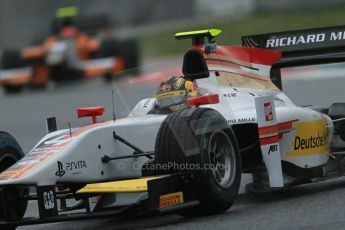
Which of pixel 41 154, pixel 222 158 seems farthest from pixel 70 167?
pixel 222 158

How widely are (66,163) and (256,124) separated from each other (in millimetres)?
1622

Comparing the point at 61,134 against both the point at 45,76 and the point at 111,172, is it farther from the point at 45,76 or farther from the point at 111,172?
the point at 45,76

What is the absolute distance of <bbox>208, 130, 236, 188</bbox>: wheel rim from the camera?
22.2 feet

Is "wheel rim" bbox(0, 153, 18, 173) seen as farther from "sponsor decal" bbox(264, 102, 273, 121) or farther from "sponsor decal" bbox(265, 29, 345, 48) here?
"sponsor decal" bbox(265, 29, 345, 48)

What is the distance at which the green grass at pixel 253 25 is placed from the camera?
17625mm

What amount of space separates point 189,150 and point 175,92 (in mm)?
1197

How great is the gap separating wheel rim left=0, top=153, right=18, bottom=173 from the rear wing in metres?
2.62

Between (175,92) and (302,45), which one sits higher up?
(302,45)

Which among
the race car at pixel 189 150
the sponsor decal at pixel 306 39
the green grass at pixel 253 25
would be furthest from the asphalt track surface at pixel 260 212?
the green grass at pixel 253 25

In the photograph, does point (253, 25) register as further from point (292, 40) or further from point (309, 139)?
point (309, 139)

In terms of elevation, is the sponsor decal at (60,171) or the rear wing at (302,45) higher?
the rear wing at (302,45)

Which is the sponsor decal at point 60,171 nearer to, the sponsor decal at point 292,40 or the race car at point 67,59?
Answer: the sponsor decal at point 292,40

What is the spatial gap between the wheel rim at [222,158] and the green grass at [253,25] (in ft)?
34.3

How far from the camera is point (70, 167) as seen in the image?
259 inches
